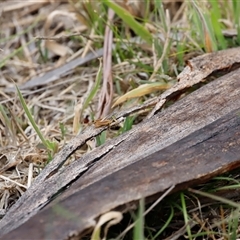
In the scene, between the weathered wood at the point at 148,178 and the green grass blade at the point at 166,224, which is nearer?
the weathered wood at the point at 148,178

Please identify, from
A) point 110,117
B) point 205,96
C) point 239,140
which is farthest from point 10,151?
point 239,140

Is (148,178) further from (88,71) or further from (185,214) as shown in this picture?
(88,71)

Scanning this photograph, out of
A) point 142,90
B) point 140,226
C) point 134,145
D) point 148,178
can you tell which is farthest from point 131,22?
point 140,226

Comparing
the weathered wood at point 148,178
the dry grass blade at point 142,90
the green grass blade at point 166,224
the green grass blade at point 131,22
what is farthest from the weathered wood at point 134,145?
the green grass blade at point 131,22

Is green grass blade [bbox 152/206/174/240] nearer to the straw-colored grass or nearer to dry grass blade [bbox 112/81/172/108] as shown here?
the straw-colored grass

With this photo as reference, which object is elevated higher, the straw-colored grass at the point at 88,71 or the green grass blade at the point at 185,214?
the straw-colored grass at the point at 88,71

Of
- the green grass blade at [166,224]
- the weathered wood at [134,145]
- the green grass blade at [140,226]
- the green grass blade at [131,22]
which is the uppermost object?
the green grass blade at [131,22]

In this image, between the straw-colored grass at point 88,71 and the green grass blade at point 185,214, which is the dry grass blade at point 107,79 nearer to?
the straw-colored grass at point 88,71
